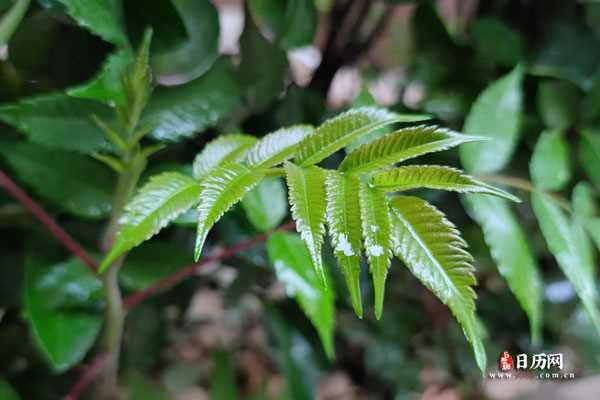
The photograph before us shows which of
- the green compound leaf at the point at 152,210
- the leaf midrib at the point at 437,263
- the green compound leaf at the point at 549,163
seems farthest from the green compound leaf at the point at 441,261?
the green compound leaf at the point at 549,163

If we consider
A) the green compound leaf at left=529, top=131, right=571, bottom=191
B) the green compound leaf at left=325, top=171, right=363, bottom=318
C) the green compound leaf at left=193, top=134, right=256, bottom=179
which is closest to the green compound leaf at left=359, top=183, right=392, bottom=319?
the green compound leaf at left=325, top=171, right=363, bottom=318

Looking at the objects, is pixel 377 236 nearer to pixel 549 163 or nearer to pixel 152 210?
pixel 152 210

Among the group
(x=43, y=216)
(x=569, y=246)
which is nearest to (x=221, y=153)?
(x=43, y=216)

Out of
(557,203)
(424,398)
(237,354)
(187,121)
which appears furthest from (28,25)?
(424,398)

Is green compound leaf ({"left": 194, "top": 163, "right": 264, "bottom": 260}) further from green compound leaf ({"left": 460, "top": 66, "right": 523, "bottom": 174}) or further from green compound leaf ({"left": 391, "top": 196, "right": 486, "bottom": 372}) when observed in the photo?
green compound leaf ({"left": 460, "top": 66, "right": 523, "bottom": 174})

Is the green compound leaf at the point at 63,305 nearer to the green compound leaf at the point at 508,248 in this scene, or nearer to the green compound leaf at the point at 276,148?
the green compound leaf at the point at 276,148

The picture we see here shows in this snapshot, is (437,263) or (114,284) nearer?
(437,263)
